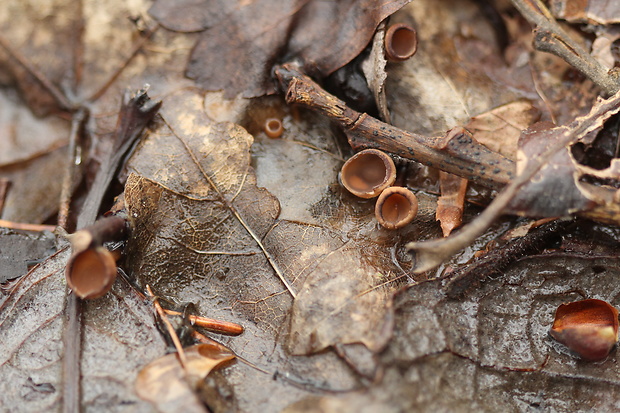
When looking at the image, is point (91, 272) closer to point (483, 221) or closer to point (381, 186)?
point (381, 186)

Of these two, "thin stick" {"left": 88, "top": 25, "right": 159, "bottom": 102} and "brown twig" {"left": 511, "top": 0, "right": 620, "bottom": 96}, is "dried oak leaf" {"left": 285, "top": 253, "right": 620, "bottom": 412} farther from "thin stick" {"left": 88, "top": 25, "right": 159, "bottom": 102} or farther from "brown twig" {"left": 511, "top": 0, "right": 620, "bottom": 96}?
"thin stick" {"left": 88, "top": 25, "right": 159, "bottom": 102}

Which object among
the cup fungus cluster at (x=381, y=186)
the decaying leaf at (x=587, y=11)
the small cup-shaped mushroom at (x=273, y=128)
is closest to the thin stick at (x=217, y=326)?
the cup fungus cluster at (x=381, y=186)

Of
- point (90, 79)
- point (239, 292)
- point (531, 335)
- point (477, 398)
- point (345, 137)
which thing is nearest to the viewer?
point (477, 398)

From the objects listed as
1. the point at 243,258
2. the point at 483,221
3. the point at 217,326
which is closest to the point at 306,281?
the point at 243,258

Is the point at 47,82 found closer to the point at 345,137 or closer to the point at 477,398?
the point at 345,137

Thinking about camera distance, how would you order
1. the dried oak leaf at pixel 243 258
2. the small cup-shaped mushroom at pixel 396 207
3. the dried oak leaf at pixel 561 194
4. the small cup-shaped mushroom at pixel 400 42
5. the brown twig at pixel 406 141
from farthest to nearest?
the small cup-shaped mushroom at pixel 400 42
the small cup-shaped mushroom at pixel 396 207
the brown twig at pixel 406 141
the dried oak leaf at pixel 243 258
the dried oak leaf at pixel 561 194

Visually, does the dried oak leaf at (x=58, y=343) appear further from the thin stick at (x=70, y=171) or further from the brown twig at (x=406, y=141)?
the brown twig at (x=406, y=141)

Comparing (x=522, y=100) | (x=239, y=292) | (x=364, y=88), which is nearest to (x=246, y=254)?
(x=239, y=292)

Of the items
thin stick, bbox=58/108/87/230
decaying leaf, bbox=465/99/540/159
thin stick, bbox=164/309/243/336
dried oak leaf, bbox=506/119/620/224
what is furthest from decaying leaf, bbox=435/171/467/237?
thin stick, bbox=58/108/87/230
